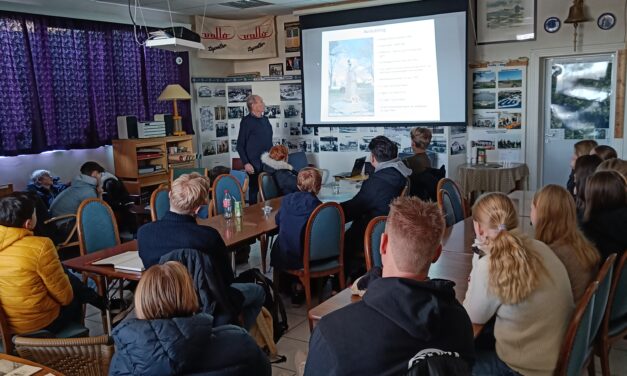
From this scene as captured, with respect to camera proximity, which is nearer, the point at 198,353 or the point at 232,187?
the point at 198,353

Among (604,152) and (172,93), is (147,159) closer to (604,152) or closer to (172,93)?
(172,93)

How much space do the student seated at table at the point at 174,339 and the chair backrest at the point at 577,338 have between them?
3.67 ft

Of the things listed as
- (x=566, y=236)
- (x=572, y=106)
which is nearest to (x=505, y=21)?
(x=572, y=106)

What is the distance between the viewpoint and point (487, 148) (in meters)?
7.46

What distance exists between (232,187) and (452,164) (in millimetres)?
3407

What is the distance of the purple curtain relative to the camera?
6152 millimetres

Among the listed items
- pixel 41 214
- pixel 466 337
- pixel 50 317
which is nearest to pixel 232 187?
pixel 41 214

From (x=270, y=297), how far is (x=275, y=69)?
5.77m

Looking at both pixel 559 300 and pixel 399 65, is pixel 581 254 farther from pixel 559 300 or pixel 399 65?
pixel 399 65

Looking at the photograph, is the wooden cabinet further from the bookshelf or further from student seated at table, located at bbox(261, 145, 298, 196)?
student seated at table, located at bbox(261, 145, 298, 196)

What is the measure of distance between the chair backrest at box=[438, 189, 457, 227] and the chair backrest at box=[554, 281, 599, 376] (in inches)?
80.7

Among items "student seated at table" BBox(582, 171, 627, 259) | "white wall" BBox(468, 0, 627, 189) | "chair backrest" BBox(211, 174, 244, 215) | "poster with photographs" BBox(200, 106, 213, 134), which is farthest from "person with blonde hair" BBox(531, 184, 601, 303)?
"poster with photographs" BBox(200, 106, 213, 134)

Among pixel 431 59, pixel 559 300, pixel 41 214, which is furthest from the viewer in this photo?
pixel 431 59

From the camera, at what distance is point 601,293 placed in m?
2.34
